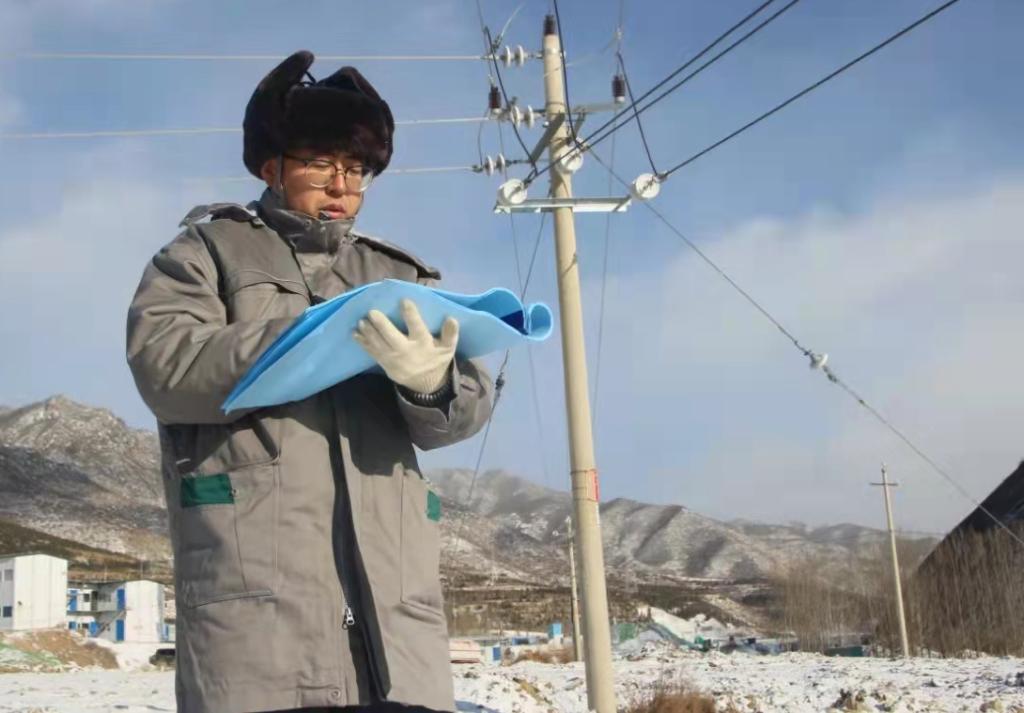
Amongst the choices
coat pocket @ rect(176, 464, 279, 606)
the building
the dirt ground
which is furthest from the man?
the building

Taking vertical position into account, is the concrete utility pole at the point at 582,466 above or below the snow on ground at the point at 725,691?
above

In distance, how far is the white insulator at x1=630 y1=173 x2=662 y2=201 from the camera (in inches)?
371

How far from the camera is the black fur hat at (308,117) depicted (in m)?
2.22

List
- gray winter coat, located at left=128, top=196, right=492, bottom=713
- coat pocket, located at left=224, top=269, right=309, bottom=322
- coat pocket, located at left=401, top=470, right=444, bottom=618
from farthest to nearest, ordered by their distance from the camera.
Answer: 1. coat pocket, located at left=224, top=269, right=309, bottom=322
2. coat pocket, located at left=401, top=470, right=444, bottom=618
3. gray winter coat, located at left=128, top=196, right=492, bottom=713

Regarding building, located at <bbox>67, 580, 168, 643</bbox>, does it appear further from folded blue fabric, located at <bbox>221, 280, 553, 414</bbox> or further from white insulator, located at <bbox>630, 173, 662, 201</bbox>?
folded blue fabric, located at <bbox>221, 280, 553, 414</bbox>

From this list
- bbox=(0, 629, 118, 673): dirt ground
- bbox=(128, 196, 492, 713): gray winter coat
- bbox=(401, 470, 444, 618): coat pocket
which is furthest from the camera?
bbox=(0, 629, 118, 673): dirt ground

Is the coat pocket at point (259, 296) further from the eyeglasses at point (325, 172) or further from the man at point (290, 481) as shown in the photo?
the eyeglasses at point (325, 172)

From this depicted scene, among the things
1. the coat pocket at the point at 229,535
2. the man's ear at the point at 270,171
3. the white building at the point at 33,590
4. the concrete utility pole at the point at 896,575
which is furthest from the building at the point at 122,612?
the coat pocket at the point at 229,535

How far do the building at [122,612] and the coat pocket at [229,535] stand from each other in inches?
2109

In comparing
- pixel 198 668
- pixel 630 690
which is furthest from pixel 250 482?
pixel 630 690

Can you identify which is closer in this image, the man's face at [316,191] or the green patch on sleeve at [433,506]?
the green patch on sleeve at [433,506]

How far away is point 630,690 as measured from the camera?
11.0m

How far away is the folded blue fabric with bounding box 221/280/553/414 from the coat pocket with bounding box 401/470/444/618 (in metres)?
0.25

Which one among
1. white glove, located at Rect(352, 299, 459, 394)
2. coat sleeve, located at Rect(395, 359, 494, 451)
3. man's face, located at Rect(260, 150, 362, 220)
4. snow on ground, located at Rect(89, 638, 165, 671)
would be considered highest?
man's face, located at Rect(260, 150, 362, 220)
